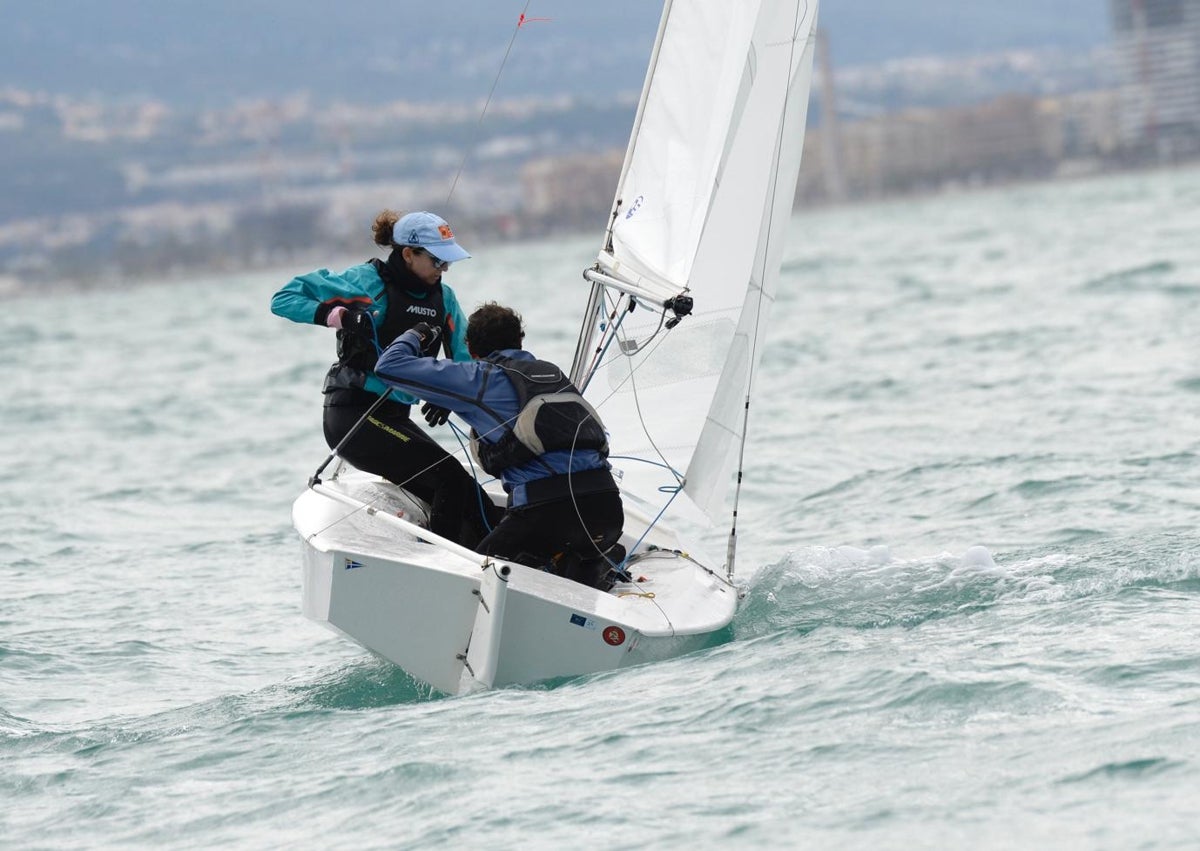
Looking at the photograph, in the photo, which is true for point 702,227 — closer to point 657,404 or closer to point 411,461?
point 657,404

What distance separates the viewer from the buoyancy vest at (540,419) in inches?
176

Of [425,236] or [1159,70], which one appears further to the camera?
[1159,70]

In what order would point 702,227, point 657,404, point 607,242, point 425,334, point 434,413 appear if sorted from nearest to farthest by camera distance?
point 425,334
point 434,413
point 702,227
point 607,242
point 657,404

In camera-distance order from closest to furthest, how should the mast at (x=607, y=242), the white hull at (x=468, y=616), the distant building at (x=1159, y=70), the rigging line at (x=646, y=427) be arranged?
the white hull at (x=468, y=616)
the mast at (x=607, y=242)
the rigging line at (x=646, y=427)
the distant building at (x=1159, y=70)

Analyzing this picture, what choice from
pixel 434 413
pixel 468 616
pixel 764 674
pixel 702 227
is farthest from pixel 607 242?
pixel 764 674

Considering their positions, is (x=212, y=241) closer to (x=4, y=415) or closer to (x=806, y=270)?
(x=806, y=270)

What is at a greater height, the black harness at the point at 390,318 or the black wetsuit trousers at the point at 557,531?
the black harness at the point at 390,318

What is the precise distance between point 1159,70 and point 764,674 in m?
109

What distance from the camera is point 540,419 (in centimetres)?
446

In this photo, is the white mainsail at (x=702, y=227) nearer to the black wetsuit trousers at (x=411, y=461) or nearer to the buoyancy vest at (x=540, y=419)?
the black wetsuit trousers at (x=411, y=461)

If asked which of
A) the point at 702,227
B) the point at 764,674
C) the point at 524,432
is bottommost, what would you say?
the point at 764,674

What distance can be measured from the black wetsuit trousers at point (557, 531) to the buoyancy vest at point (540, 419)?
0.42 feet

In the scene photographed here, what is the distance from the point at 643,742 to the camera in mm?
3975

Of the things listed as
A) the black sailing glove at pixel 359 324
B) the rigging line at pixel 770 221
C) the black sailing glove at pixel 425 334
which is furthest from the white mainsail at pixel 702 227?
the black sailing glove at pixel 359 324
